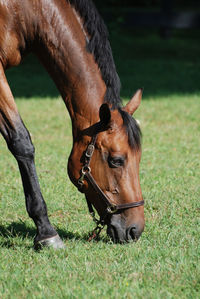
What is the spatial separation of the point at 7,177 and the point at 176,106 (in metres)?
4.66

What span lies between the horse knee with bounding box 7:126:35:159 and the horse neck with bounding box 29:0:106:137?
0.35 m

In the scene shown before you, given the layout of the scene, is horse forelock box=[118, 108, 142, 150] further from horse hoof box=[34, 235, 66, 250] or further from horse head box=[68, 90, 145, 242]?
horse hoof box=[34, 235, 66, 250]

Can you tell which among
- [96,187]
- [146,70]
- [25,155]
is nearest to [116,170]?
[96,187]

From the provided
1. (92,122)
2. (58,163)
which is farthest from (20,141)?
(58,163)

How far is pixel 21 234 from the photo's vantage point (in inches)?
169

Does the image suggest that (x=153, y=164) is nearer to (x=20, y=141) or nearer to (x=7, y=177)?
(x=7, y=177)

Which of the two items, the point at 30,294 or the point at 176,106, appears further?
the point at 176,106

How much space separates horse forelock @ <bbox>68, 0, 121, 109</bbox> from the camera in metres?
3.85

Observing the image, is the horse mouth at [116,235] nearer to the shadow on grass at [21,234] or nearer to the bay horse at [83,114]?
the bay horse at [83,114]

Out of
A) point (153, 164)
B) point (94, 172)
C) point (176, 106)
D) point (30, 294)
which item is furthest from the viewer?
point (176, 106)

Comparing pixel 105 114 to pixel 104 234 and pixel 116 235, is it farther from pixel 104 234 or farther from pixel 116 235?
pixel 104 234

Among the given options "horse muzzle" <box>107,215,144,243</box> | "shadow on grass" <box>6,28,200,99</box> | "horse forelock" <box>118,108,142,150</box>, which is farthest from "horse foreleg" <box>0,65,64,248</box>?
"shadow on grass" <box>6,28,200,99</box>

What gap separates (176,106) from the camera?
9.79 m

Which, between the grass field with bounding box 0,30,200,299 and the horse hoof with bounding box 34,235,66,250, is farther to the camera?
the horse hoof with bounding box 34,235,66,250
